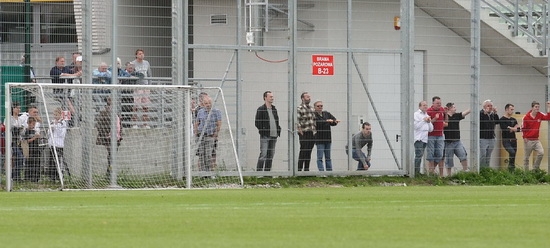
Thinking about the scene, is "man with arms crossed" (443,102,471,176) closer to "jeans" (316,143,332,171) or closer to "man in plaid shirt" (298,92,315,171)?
"jeans" (316,143,332,171)

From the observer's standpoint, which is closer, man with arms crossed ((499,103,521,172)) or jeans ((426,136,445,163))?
jeans ((426,136,445,163))

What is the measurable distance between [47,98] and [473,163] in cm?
815

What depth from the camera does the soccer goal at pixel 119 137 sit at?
18844 mm

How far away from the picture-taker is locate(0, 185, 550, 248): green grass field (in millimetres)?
8383

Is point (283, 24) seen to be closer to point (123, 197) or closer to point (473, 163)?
point (473, 163)

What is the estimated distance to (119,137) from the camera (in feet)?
65.4

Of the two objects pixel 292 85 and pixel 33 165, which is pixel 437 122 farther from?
pixel 33 165

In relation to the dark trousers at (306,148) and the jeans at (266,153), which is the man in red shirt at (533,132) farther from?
the jeans at (266,153)

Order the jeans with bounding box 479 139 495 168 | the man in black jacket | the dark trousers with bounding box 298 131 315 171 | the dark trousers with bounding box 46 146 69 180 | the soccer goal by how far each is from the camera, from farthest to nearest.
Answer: the jeans with bounding box 479 139 495 168, the dark trousers with bounding box 298 131 315 171, the man in black jacket, the soccer goal, the dark trousers with bounding box 46 146 69 180

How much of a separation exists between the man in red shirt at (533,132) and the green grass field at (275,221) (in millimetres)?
8827

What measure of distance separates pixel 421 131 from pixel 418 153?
414 millimetres

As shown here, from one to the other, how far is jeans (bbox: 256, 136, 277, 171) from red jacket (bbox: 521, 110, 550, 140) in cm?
556

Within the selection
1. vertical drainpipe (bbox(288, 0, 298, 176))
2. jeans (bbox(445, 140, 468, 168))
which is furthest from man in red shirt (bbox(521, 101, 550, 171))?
vertical drainpipe (bbox(288, 0, 298, 176))

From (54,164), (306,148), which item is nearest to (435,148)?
(306,148)
